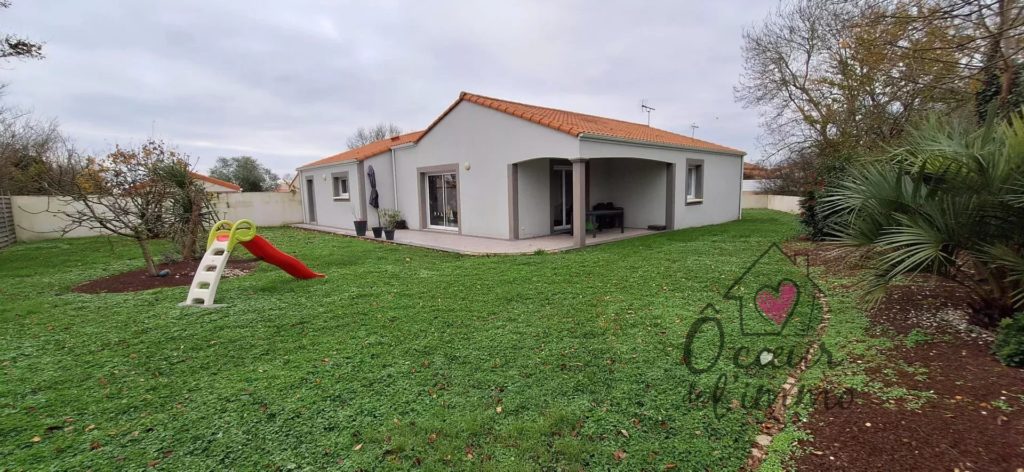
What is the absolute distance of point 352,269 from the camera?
325 inches

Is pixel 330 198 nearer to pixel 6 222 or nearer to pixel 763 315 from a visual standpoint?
pixel 6 222

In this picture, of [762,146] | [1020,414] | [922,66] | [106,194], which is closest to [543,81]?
[762,146]

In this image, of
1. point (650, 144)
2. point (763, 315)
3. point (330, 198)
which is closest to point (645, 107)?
point (650, 144)

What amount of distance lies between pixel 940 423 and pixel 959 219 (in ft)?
6.67

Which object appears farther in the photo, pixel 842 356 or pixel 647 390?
pixel 842 356

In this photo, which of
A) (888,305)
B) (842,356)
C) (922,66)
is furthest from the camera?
(922,66)

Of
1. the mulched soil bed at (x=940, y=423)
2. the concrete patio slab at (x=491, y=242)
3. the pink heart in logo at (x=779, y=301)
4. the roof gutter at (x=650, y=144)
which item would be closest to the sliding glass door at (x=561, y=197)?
the concrete patio slab at (x=491, y=242)

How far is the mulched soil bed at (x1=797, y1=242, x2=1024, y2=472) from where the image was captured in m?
2.29

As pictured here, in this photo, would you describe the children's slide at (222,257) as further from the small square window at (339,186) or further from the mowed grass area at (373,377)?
the small square window at (339,186)

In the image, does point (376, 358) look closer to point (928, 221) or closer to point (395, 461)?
point (395, 461)

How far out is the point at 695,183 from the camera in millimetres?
15188

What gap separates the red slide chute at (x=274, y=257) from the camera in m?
6.62

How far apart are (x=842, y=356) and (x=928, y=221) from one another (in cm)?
148

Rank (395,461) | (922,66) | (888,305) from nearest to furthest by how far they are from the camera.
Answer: (395,461) < (888,305) < (922,66)
